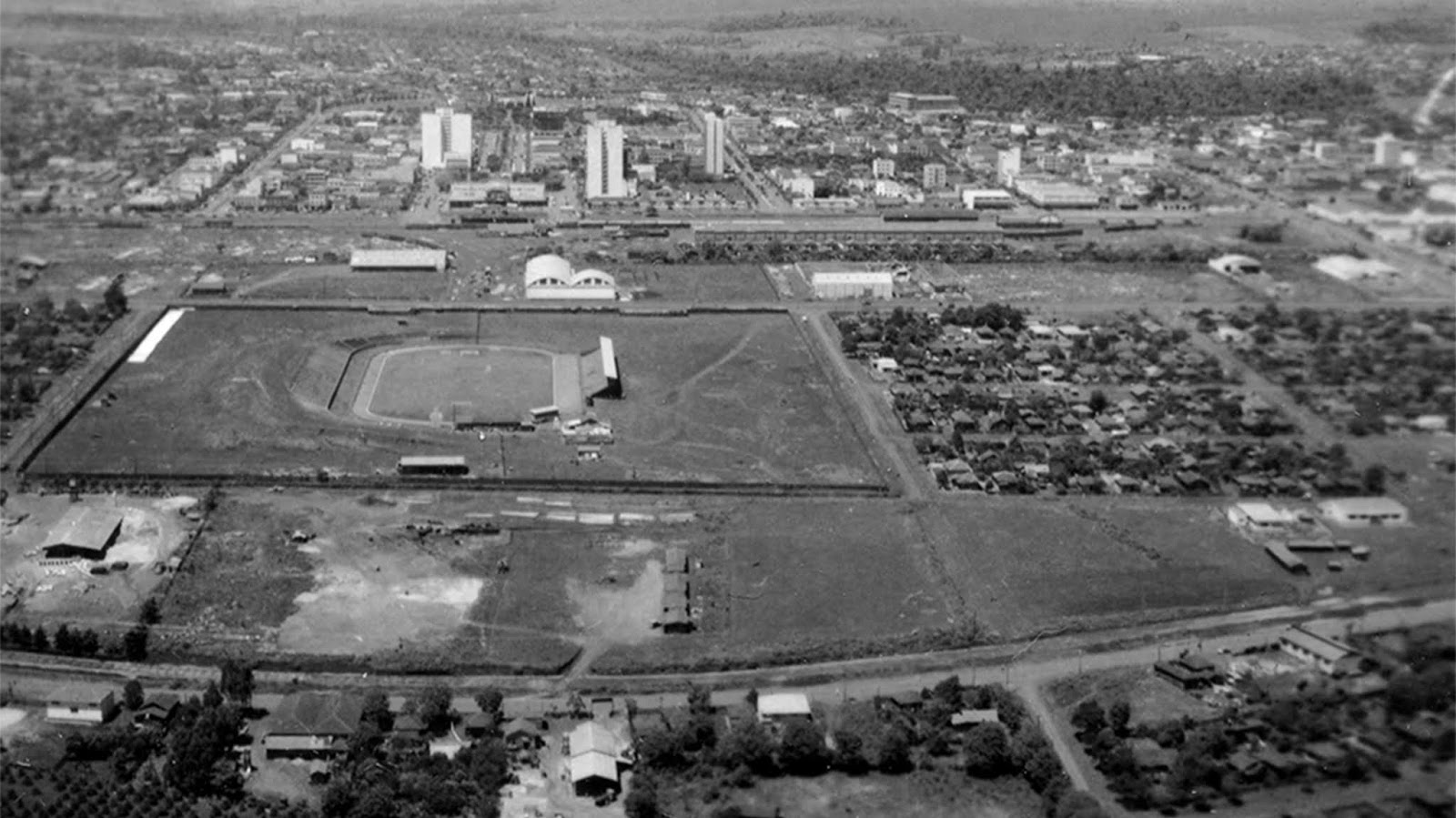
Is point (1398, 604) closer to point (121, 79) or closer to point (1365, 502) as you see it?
point (1365, 502)

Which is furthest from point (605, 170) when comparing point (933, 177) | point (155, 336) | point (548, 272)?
point (155, 336)

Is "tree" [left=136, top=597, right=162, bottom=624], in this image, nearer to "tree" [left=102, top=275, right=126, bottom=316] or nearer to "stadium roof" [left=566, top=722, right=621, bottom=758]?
"stadium roof" [left=566, top=722, right=621, bottom=758]

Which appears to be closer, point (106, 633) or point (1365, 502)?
point (1365, 502)

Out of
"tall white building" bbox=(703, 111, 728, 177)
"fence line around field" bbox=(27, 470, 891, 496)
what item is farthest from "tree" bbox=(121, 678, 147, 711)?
"tall white building" bbox=(703, 111, 728, 177)

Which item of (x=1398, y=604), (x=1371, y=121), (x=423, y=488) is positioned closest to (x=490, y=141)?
(x=423, y=488)

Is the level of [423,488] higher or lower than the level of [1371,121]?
lower

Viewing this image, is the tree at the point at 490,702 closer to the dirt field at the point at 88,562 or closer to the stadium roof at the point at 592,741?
the stadium roof at the point at 592,741

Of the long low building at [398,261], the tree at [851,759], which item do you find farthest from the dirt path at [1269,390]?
the long low building at [398,261]
